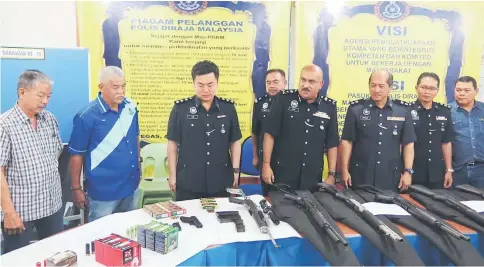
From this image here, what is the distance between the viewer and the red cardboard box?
4.86 ft

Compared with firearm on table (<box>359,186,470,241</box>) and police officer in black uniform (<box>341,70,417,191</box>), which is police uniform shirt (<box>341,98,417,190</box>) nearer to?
police officer in black uniform (<box>341,70,417,191</box>)

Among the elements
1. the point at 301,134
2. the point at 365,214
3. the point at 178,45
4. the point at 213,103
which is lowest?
the point at 365,214

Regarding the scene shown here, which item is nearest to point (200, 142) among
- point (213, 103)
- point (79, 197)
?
point (213, 103)

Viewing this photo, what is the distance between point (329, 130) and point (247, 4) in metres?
1.49

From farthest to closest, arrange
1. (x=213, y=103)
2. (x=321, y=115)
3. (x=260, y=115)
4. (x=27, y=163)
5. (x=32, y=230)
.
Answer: (x=260, y=115), (x=321, y=115), (x=213, y=103), (x=32, y=230), (x=27, y=163)

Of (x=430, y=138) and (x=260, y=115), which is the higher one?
(x=260, y=115)

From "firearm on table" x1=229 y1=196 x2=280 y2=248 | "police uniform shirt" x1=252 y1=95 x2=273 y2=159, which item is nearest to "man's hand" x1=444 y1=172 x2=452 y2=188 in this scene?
"police uniform shirt" x1=252 y1=95 x2=273 y2=159

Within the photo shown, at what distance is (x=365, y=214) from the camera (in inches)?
76.4

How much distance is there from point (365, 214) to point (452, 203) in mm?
593

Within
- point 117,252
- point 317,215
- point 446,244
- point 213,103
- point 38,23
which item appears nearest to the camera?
point 117,252

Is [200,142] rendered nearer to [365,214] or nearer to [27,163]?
[27,163]

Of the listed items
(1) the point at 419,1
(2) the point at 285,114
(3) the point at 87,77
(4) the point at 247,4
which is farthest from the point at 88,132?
(1) the point at 419,1

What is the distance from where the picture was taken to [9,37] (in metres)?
3.55

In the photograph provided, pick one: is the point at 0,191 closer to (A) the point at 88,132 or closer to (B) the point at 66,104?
(A) the point at 88,132
